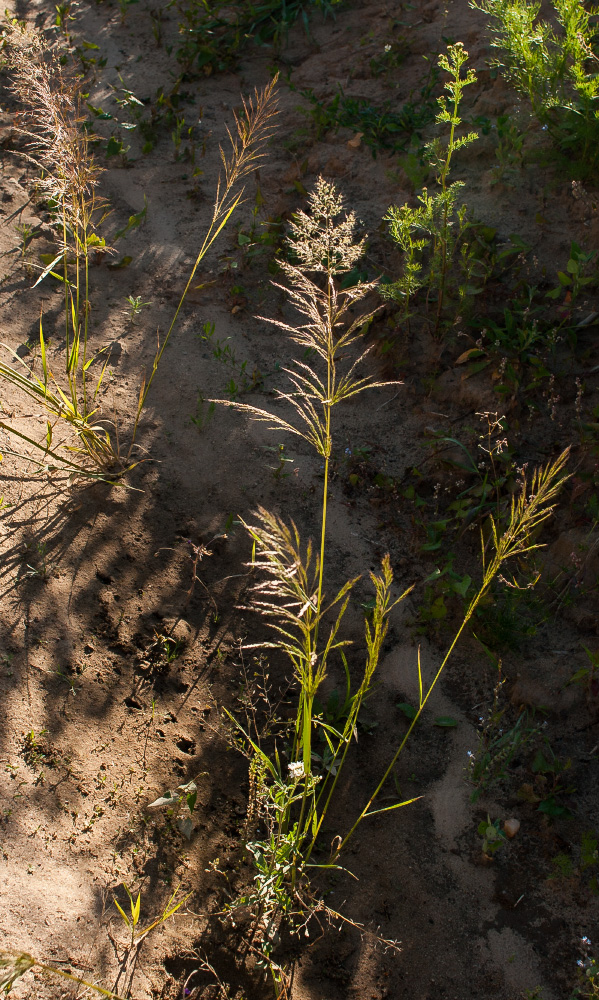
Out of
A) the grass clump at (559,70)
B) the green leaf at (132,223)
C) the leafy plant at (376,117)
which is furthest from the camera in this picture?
the leafy plant at (376,117)

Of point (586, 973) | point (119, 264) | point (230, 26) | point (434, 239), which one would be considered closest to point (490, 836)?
point (586, 973)

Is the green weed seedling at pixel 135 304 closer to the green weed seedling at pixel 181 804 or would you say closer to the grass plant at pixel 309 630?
the grass plant at pixel 309 630

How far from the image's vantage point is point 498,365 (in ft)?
11.5

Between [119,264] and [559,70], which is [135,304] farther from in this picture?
[559,70]

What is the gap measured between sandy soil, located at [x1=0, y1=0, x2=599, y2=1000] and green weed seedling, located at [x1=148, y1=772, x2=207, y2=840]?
4cm

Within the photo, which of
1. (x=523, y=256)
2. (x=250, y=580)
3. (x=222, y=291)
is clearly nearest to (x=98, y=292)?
(x=222, y=291)

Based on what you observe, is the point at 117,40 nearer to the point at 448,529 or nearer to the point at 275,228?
the point at 275,228

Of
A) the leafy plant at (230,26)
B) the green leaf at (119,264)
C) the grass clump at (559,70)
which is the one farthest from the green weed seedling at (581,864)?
the leafy plant at (230,26)

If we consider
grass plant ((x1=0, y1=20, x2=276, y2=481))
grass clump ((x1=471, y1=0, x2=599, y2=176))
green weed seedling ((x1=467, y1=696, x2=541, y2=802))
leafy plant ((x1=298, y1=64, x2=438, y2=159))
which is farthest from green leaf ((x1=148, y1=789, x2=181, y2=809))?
leafy plant ((x1=298, y1=64, x2=438, y2=159))

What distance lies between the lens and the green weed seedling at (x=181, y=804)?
2271 millimetres

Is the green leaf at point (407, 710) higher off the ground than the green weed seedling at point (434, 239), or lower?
lower

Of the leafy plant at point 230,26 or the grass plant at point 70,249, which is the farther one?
the leafy plant at point 230,26

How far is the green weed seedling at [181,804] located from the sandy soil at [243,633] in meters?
0.04

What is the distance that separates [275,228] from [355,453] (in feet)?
5.83
